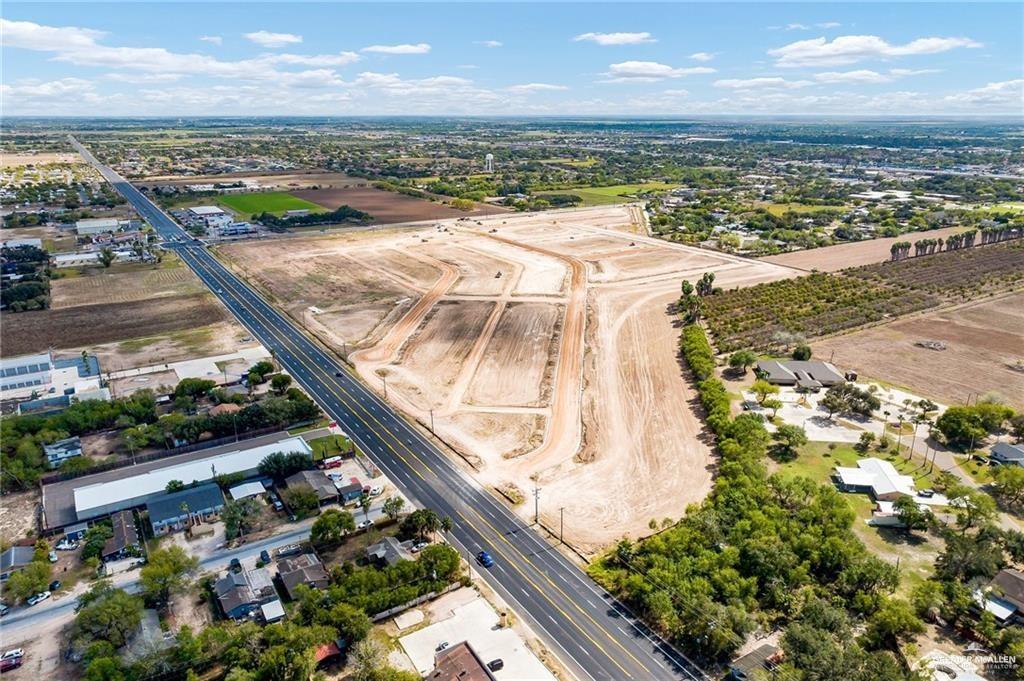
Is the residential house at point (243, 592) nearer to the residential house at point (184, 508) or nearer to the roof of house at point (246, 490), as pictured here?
the residential house at point (184, 508)

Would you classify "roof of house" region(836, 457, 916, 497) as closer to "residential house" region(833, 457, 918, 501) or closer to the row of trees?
"residential house" region(833, 457, 918, 501)

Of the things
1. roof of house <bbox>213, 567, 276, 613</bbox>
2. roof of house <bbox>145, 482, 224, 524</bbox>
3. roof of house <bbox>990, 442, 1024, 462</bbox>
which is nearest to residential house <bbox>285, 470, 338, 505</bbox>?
roof of house <bbox>145, 482, 224, 524</bbox>

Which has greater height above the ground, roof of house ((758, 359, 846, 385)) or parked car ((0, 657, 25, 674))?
roof of house ((758, 359, 846, 385))

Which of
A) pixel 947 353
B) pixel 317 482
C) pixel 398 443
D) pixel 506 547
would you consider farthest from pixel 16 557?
pixel 947 353

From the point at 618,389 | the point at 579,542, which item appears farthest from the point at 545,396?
the point at 579,542

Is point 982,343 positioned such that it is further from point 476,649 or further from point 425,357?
point 476,649

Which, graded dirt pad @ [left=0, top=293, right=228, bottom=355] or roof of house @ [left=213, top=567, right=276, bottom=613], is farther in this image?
graded dirt pad @ [left=0, top=293, right=228, bottom=355]
